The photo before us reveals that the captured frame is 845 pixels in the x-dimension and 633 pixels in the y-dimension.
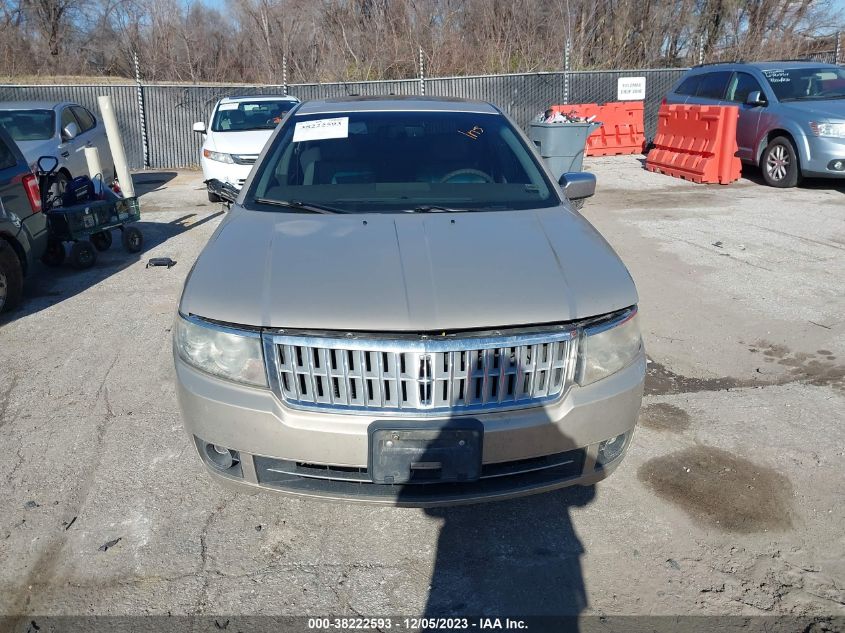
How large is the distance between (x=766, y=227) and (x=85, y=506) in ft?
27.6

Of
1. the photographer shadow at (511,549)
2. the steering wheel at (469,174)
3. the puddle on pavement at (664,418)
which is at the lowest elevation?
the photographer shadow at (511,549)

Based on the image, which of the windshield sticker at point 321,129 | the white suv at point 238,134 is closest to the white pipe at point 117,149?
the white suv at point 238,134

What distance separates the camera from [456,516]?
10.7 feet

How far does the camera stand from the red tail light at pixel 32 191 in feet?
21.4

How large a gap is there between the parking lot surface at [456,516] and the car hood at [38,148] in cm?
570

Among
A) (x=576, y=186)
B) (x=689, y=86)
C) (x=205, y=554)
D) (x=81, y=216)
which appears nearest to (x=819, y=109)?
(x=689, y=86)

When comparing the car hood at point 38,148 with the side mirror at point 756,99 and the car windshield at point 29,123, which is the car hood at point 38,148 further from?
the side mirror at point 756,99

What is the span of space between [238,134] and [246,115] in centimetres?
121

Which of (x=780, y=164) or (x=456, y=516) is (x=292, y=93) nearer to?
(x=780, y=164)

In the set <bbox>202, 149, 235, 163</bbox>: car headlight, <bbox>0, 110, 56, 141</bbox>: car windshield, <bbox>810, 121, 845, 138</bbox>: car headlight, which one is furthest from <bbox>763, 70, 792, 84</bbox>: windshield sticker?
<bbox>0, 110, 56, 141</bbox>: car windshield

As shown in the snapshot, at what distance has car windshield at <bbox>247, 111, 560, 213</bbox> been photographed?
3.82 meters

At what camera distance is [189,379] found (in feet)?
9.20

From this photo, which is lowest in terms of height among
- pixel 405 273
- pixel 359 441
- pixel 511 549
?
pixel 511 549

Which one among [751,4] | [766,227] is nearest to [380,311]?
[766,227]
